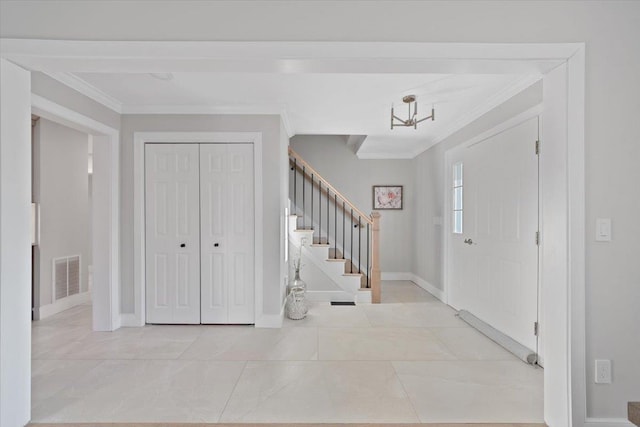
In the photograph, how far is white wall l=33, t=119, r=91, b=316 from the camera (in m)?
4.19

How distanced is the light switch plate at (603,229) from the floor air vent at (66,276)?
5638mm

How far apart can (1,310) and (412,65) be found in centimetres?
268

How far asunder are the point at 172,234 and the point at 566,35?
388 cm

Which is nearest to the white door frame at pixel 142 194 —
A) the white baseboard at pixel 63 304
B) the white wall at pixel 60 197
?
the white baseboard at pixel 63 304

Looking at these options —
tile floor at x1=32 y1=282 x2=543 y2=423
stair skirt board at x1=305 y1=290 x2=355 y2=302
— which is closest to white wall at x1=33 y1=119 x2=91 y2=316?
tile floor at x1=32 y1=282 x2=543 y2=423

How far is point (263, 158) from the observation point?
3.80 metres

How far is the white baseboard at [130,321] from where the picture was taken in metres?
3.82

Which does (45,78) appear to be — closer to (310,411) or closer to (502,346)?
(310,411)

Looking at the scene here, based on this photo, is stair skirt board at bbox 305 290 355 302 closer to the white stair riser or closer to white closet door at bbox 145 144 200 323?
the white stair riser

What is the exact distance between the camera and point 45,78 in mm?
2742

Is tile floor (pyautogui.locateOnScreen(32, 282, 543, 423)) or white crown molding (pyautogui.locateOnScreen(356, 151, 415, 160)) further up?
white crown molding (pyautogui.locateOnScreen(356, 151, 415, 160))

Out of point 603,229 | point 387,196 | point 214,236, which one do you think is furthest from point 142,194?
point 387,196

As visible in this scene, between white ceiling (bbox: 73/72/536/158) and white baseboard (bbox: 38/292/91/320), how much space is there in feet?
8.96

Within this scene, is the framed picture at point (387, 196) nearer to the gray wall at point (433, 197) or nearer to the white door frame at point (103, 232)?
the gray wall at point (433, 197)
